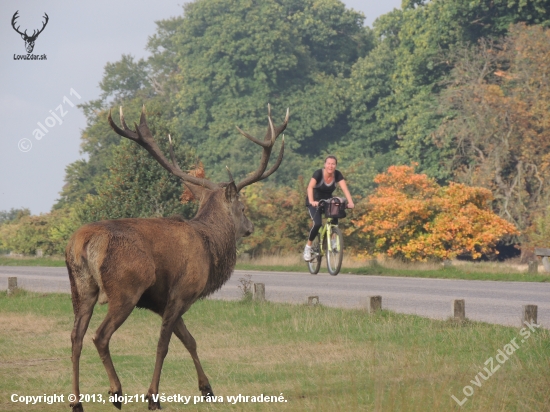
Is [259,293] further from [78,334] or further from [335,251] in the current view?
[78,334]

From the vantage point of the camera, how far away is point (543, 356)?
1076cm

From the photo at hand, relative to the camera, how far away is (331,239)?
18688 millimetres

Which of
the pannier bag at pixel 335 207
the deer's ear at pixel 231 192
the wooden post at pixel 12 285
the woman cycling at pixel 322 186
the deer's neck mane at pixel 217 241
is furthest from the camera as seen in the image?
the wooden post at pixel 12 285

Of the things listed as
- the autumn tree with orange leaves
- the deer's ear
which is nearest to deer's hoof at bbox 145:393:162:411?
the deer's ear

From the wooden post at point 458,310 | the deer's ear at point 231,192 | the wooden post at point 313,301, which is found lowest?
Answer: the wooden post at point 313,301

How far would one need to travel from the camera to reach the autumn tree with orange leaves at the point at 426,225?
30953 millimetres

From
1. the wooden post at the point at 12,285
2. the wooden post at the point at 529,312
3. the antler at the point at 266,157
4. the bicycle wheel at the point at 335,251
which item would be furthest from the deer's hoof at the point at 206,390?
the wooden post at the point at 12,285

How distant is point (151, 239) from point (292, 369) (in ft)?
9.38

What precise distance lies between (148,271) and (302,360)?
11.7ft

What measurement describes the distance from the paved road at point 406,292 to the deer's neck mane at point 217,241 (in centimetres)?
580

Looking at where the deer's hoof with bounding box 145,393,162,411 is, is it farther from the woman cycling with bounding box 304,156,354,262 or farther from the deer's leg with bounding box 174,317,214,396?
the woman cycling with bounding box 304,156,354,262

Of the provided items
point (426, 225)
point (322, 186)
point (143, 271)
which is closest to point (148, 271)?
point (143, 271)

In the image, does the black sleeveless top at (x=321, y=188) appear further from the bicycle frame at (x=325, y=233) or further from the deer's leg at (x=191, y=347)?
the deer's leg at (x=191, y=347)

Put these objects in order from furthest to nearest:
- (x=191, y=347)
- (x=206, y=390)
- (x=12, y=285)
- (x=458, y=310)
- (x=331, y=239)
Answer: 1. (x=12, y=285)
2. (x=331, y=239)
3. (x=458, y=310)
4. (x=191, y=347)
5. (x=206, y=390)
